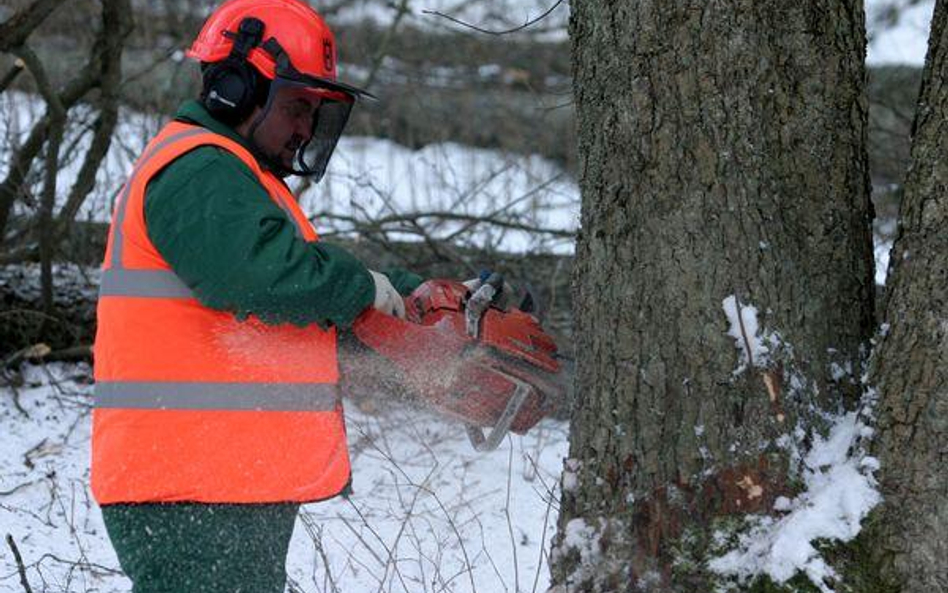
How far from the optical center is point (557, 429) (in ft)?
18.4

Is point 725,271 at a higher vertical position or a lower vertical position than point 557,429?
higher

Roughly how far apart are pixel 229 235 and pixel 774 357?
1.20 meters

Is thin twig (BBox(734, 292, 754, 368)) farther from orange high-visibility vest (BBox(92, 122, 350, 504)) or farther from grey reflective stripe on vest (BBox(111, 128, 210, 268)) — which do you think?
grey reflective stripe on vest (BBox(111, 128, 210, 268))

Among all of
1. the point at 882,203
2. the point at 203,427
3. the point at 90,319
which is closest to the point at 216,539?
the point at 203,427

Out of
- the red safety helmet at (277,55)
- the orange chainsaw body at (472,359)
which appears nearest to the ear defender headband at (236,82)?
the red safety helmet at (277,55)

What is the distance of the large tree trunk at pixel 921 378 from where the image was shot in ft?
7.50

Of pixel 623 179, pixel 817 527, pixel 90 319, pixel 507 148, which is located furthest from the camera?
pixel 507 148

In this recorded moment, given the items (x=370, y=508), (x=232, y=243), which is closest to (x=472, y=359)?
(x=232, y=243)

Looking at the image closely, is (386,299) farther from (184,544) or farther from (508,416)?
(184,544)

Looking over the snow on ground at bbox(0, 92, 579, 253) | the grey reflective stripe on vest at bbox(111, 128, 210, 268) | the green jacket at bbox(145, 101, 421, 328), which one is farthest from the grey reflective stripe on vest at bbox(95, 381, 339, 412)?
the snow on ground at bbox(0, 92, 579, 253)

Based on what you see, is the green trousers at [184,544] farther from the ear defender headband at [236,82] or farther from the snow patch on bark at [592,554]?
the ear defender headband at [236,82]

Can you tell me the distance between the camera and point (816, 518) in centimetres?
238

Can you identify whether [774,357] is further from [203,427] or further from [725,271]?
[203,427]

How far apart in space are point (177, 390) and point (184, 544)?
364 mm
